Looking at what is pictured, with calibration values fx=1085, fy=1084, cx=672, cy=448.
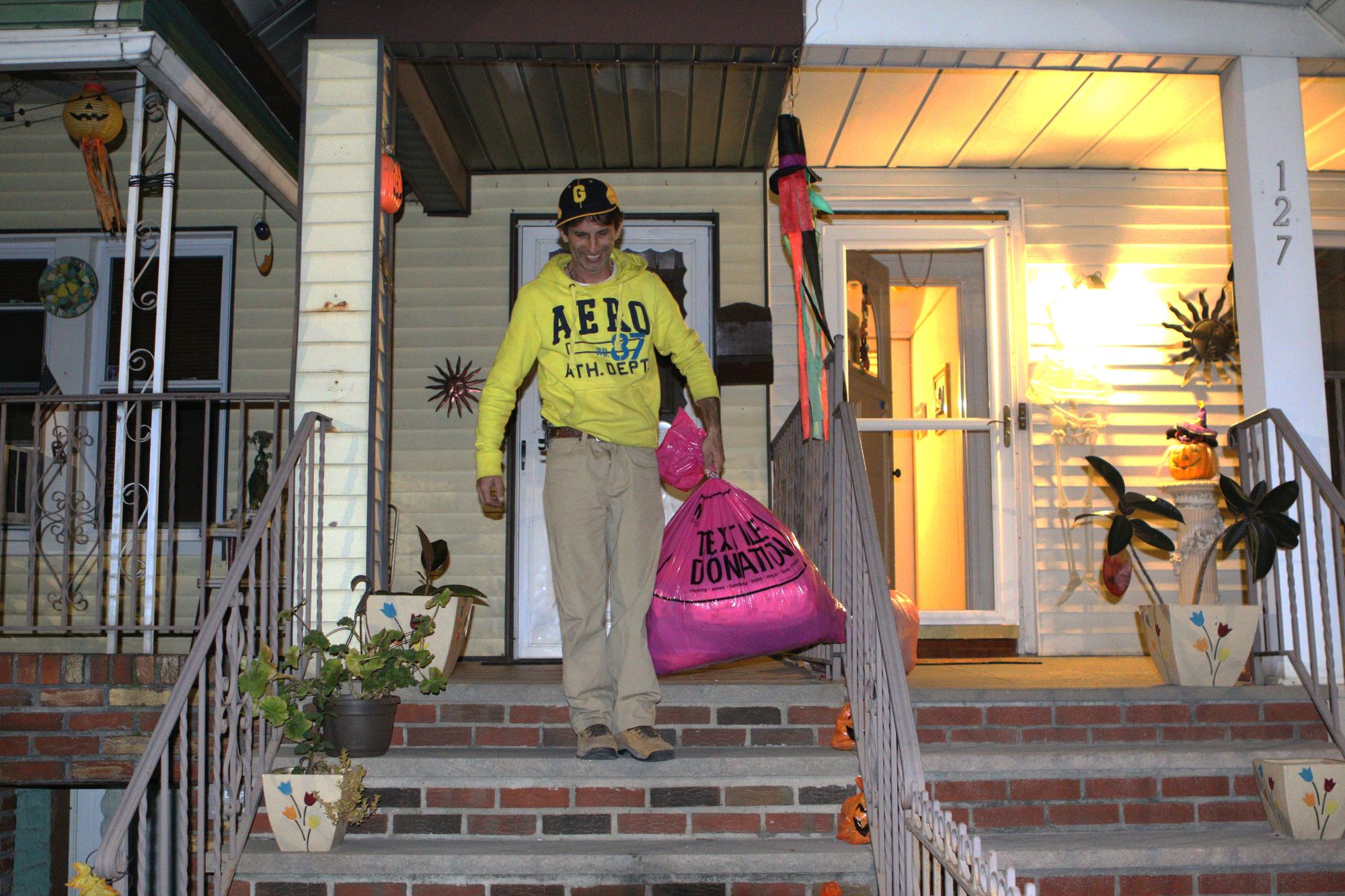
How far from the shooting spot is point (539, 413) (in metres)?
5.70

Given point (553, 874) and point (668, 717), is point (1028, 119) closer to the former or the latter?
point (668, 717)

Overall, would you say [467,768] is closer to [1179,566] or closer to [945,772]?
[945,772]

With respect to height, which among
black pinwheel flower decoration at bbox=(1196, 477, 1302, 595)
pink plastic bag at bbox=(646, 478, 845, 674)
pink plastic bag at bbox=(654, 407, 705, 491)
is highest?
pink plastic bag at bbox=(654, 407, 705, 491)

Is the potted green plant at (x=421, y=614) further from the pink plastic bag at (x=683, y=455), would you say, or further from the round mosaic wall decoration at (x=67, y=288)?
the round mosaic wall decoration at (x=67, y=288)

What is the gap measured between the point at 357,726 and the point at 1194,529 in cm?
389

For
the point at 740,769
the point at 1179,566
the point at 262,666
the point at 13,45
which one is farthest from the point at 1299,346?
the point at 13,45

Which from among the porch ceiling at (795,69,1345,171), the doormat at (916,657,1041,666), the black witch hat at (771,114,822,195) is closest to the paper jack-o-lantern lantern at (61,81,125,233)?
the black witch hat at (771,114,822,195)

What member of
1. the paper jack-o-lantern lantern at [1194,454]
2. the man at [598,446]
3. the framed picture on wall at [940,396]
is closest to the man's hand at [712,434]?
the man at [598,446]

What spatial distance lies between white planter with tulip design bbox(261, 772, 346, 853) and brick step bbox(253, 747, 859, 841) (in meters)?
0.19

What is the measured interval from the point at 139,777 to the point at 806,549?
272 centimetres

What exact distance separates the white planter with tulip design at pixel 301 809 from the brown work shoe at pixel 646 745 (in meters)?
0.89

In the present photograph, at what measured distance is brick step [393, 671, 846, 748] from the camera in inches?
147

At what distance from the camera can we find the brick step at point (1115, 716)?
3.79 meters

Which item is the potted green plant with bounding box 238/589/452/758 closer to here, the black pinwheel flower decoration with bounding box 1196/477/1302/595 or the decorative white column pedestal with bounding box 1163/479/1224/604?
the black pinwheel flower decoration with bounding box 1196/477/1302/595
